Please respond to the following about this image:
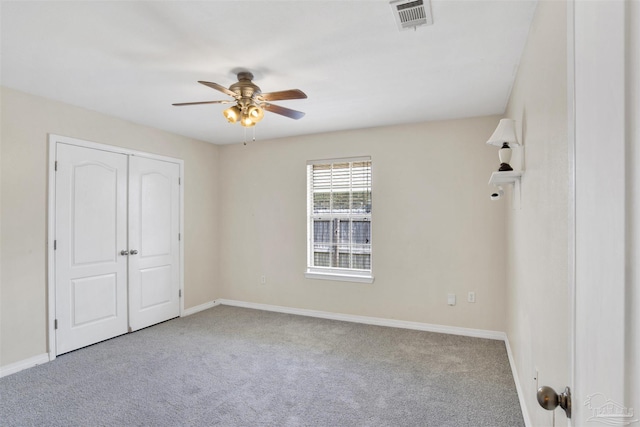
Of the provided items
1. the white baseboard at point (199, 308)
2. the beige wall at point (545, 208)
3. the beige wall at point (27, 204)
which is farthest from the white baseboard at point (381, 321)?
the beige wall at point (27, 204)

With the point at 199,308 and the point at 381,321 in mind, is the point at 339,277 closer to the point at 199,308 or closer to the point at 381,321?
the point at 381,321

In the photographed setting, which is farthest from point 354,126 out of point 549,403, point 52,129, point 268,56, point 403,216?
point 549,403

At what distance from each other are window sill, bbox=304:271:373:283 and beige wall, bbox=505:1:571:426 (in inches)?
86.1

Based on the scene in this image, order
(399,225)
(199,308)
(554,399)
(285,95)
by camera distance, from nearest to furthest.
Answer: (554,399), (285,95), (399,225), (199,308)

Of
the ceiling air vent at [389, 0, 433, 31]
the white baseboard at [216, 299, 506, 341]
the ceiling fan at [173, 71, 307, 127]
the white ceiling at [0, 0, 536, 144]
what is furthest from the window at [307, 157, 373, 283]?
the ceiling air vent at [389, 0, 433, 31]

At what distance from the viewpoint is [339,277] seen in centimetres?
457

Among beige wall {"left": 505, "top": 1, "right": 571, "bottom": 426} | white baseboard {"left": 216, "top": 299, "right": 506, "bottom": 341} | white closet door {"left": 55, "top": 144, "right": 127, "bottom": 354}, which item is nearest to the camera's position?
beige wall {"left": 505, "top": 1, "right": 571, "bottom": 426}

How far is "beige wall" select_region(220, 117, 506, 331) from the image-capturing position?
388cm

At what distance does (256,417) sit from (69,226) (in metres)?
2.73

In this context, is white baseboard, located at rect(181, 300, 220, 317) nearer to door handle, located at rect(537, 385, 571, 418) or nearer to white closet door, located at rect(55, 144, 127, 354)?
white closet door, located at rect(55, 144, 127, 354)

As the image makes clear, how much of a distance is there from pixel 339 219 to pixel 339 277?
79 centimetres

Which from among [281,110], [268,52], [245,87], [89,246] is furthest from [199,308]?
[268,52]

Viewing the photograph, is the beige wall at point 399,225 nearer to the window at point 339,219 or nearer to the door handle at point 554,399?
the window at point 339,219

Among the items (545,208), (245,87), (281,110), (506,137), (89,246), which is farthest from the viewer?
(89,246)
